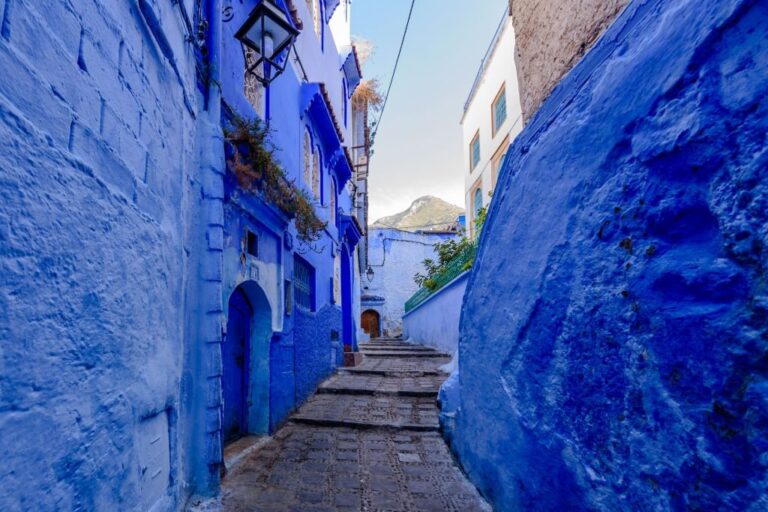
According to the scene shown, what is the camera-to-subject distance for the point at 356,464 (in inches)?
157

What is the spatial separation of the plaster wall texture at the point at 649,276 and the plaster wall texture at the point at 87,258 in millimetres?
1987

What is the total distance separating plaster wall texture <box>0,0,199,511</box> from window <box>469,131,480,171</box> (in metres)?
15.0

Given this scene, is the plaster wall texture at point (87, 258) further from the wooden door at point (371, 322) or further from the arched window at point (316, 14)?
the wooden door at point (371, 322)

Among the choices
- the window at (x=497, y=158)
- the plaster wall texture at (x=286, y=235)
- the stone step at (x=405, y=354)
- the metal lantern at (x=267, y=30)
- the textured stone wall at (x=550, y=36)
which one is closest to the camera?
the textured stone wall at (x=550, y=36)

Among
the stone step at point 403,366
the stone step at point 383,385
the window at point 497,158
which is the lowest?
the stone step at point 383,385

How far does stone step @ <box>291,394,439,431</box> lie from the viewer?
522cm

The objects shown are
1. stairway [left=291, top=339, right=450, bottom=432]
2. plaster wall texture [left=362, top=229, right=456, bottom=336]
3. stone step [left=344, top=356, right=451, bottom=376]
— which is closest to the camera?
stairway [left=291, top=339, right=450, bottom=432]

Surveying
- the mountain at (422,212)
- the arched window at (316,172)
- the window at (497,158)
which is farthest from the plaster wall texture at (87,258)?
the mountain at (422,212)

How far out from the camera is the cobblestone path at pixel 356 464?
10.4 ft

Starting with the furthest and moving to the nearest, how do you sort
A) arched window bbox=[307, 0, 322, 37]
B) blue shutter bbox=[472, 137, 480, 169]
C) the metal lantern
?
blue shutter bbox=[472, 137, 480, 169] → arched window bbox=[307, 0, 322, 37] → the metal lantern

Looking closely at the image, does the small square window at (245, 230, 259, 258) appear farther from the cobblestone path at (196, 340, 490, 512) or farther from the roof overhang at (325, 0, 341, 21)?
the roof overhang at (325, 0, 341, 21)

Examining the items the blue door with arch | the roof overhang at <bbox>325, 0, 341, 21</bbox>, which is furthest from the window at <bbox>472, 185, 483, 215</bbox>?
the blue door with arch

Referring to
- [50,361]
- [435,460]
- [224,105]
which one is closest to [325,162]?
[224,105]

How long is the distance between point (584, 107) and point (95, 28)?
219 cm
